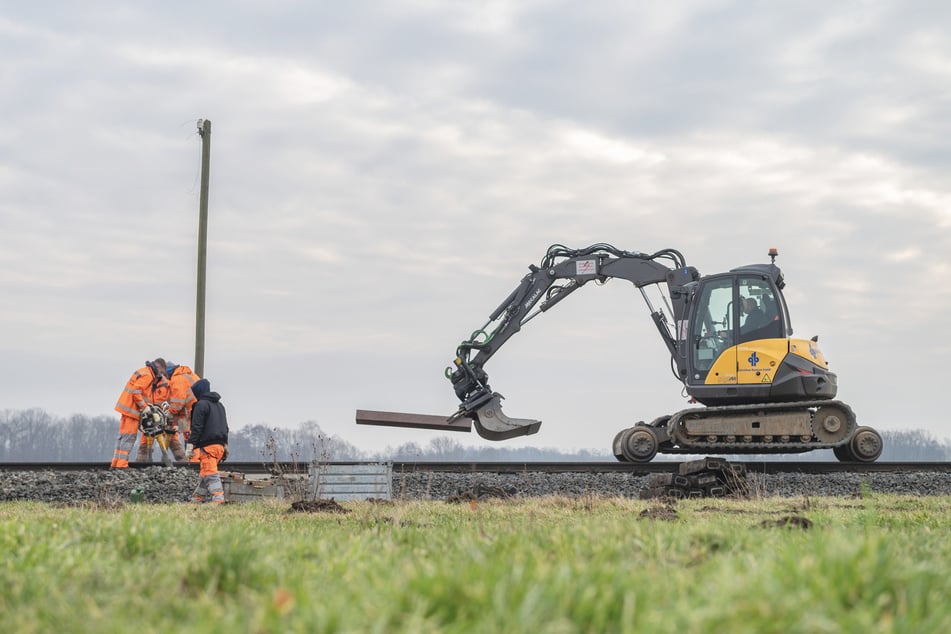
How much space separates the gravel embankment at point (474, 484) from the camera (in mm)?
13391

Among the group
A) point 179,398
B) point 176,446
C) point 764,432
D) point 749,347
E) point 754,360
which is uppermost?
point 749,347

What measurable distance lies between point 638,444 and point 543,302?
3572 mm

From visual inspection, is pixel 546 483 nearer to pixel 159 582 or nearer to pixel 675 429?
pixel 675 429

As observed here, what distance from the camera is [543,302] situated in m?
19.2

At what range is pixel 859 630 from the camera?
8.63ft

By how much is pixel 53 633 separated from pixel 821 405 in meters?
16.3

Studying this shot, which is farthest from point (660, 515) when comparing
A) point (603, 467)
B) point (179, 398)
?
point (179, 398)

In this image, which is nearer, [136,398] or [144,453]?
[136,398]

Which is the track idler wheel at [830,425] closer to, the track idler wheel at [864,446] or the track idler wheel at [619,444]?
the track idler wheel at [864,446]

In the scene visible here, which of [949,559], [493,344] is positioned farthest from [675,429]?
[949,559]

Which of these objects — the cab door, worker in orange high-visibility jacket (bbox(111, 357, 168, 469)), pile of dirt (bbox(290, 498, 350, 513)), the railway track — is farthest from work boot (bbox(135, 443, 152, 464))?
the cab door

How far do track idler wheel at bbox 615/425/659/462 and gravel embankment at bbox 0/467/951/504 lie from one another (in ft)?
10.1

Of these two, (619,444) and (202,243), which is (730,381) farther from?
(202,243)

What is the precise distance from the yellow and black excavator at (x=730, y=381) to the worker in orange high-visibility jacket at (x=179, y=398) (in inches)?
206
